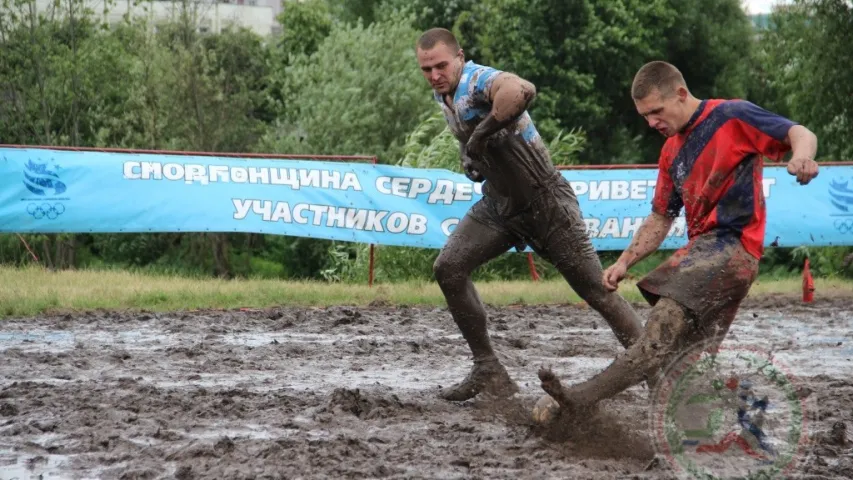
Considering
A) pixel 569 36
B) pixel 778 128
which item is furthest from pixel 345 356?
pixel 569 36

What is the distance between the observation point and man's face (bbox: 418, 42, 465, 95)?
6.63 meters

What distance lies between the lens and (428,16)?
35375 millimetres

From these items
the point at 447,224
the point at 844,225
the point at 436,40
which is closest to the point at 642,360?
the point at 436,40

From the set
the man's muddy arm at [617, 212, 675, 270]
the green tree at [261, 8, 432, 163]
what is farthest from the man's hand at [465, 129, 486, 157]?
the green tree at [261, 8, 432, 163]

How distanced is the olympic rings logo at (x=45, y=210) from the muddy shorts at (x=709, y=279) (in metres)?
9.10

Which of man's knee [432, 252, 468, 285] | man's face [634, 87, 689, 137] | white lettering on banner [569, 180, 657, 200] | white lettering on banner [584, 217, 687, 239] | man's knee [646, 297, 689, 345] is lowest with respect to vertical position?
white lettering on banner [584, 217, 687, 239]

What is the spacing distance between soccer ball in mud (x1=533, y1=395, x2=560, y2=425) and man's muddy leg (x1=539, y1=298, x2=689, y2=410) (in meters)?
0.13

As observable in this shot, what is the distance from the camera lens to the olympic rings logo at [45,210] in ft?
42.8

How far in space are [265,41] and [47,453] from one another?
3352 centimetres

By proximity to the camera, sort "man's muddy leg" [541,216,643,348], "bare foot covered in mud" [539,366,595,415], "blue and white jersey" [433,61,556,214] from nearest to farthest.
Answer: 1. "bare foot covered in mud" [539,366,595,415]
2. "man's muddy leg" [541,216,643,348]
3. "blue and white jersey" [433,61,556,214]

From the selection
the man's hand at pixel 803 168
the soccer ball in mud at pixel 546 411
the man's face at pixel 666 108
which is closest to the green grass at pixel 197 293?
the soccer ball in mud at pixel 546 411

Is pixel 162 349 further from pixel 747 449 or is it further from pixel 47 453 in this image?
pixel 747 449

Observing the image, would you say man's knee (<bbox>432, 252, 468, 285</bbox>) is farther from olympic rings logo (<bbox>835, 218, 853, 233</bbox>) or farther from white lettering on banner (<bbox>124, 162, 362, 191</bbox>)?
olympic rings logo (<bbox>835, 218, 853, 233</bbox>)

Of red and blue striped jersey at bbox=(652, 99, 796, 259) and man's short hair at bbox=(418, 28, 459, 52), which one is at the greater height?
man's short hair at bbox=(418, 28, 459, 52)
